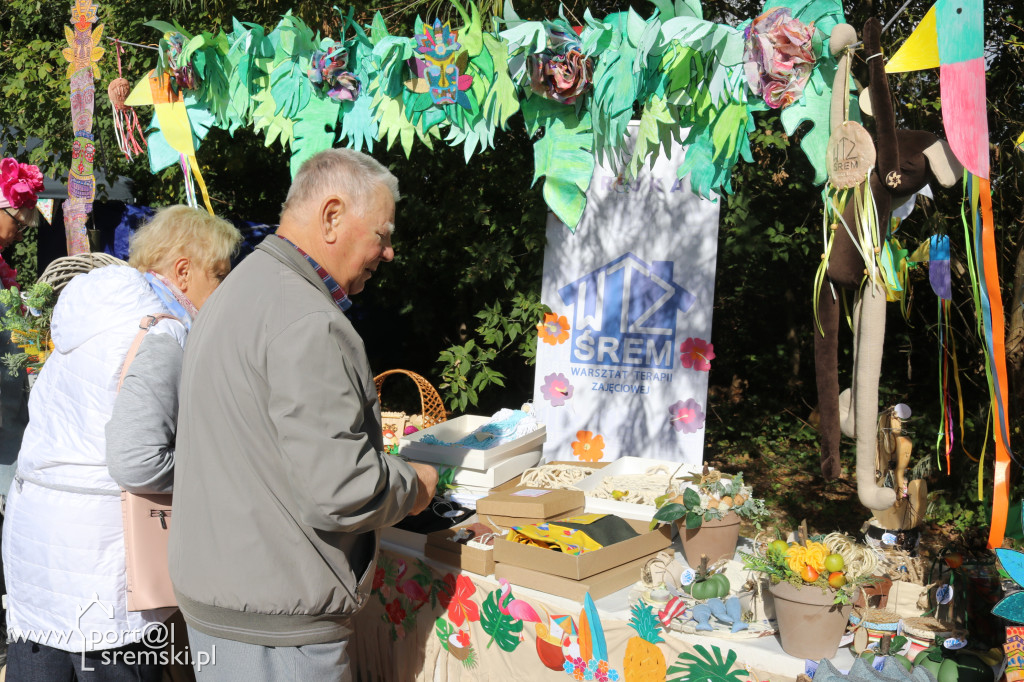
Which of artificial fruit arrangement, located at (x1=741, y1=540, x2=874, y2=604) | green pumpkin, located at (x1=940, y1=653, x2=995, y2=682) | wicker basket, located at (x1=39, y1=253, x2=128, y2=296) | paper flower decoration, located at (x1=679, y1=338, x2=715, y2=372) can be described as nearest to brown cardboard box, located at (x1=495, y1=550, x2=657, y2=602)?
artificial fruit arrangement, located at (x1=741, y1=540, x2=874, y2=604)

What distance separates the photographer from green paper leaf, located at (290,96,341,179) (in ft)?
8.42

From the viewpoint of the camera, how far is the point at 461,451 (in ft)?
8.44

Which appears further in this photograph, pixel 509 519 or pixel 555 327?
pixel 555 327

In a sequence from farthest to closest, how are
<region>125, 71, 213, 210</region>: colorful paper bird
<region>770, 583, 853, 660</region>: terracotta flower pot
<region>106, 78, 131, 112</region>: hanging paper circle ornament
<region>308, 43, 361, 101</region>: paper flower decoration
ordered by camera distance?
<region>106, 78, 131, 112</region>: hanging paper circle ornament → <region>125, 71, 213, 210</region>: colorful paper bird → <region>308, 43, 361, 101</region>: paper flower decoration → <region>770, 583, 853, 660</region>: terracotta flower pot

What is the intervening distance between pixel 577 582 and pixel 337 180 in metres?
1.01

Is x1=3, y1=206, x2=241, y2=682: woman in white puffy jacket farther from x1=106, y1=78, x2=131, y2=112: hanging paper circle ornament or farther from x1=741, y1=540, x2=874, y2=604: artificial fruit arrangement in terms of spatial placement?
x1=106, y1=78, x2=131, y2=112: hanging paper circle ornament

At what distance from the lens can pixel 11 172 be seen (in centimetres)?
263

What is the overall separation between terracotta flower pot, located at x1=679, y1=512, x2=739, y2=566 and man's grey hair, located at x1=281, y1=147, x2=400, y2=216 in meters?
1.08

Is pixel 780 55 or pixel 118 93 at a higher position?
pixel 118 93

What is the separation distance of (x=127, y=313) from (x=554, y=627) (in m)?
1.14

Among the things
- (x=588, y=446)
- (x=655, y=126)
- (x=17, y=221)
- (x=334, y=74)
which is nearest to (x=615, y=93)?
(x=655, y=126)

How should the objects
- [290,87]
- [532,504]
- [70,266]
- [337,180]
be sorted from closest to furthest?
[337,180] < [532,504] < [290,87] < [70,266]

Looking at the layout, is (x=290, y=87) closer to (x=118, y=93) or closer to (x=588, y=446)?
(x=118, y=93)

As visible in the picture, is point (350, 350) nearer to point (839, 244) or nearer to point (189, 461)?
point (189, 461)
